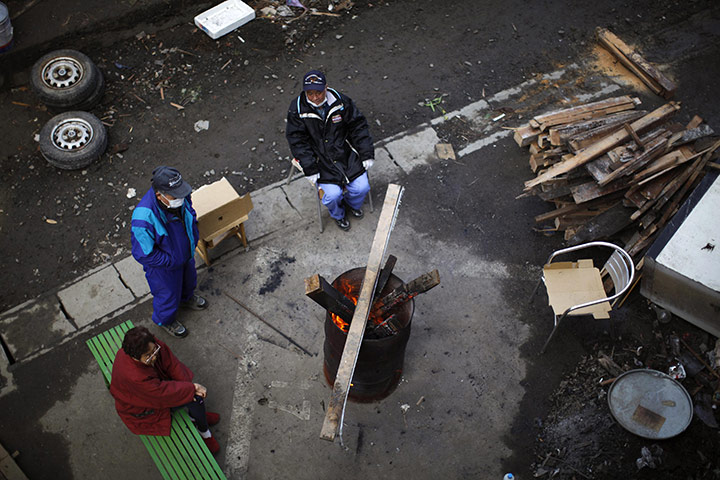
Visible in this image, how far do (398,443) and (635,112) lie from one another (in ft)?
16.7

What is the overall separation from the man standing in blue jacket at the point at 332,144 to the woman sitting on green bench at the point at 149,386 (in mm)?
2639

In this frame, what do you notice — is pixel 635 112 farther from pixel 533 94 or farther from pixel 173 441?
pixel 173 441

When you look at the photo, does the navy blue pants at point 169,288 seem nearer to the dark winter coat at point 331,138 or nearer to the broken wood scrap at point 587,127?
the dark winter coat at point 331,138

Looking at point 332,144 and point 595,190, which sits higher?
point 332,144

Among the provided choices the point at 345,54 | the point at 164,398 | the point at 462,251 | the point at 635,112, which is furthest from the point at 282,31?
the point at 164,398

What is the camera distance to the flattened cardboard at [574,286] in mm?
5474

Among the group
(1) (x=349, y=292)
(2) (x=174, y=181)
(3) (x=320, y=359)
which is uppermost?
(2) (x=174, y=181)

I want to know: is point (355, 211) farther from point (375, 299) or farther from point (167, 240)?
point (167, 240)

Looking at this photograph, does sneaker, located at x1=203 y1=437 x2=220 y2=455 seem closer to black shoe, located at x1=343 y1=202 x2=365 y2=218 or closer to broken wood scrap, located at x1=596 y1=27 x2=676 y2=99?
black shoe, located at x1=343 y1=202 x2=365 y2=218

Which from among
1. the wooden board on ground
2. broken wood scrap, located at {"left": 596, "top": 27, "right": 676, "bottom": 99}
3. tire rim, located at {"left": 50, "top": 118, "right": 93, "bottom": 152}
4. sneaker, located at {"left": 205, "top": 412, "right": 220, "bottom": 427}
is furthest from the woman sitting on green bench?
broken wood scrap, located at {"left": 596, "top": 27, "right": 676, "bottom": 99}

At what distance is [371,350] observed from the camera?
4641 mm

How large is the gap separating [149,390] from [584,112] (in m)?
6.14

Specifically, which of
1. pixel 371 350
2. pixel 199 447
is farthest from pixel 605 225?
pixel 199 447

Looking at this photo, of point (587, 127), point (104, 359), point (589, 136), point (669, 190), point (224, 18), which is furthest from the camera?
point (224, 18)
